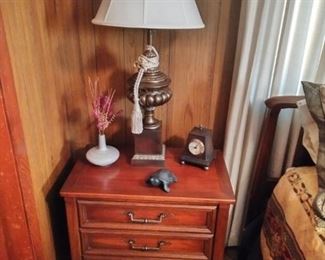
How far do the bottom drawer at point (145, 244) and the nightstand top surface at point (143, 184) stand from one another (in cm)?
16

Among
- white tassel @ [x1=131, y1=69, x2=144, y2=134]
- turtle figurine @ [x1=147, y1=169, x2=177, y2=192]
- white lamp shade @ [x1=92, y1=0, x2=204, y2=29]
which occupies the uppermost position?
white lamp shade @ [x1=92, y1=0, x2=204, y2=29]

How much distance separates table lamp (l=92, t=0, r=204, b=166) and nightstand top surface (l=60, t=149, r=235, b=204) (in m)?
0.07

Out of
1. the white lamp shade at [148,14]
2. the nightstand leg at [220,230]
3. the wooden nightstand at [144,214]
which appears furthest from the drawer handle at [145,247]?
the white lamp shade at [148,14]

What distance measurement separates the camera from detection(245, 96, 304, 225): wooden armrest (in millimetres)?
1184

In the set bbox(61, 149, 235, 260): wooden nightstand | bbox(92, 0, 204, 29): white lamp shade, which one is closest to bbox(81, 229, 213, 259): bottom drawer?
bbox(61, 149, 235, 260): wooden nightstand

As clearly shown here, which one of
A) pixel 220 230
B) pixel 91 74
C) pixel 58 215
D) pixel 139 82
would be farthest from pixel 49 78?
pixel 220 230

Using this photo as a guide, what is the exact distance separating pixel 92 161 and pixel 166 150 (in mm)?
333

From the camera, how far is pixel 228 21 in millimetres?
1229

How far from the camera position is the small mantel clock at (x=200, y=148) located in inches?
47.3

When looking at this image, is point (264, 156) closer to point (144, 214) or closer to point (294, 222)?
point (294, 222)

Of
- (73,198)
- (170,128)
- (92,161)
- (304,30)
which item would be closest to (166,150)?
(170,128)

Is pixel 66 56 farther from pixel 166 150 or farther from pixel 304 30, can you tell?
pixel 304 30

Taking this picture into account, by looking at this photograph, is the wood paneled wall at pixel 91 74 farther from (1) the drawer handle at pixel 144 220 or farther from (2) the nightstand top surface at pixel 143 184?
(1) the drawer handle at pixel 144 220

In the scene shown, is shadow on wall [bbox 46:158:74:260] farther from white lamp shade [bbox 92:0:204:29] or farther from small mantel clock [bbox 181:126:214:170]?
white lamp shade [bbox 92:0:204:29]
